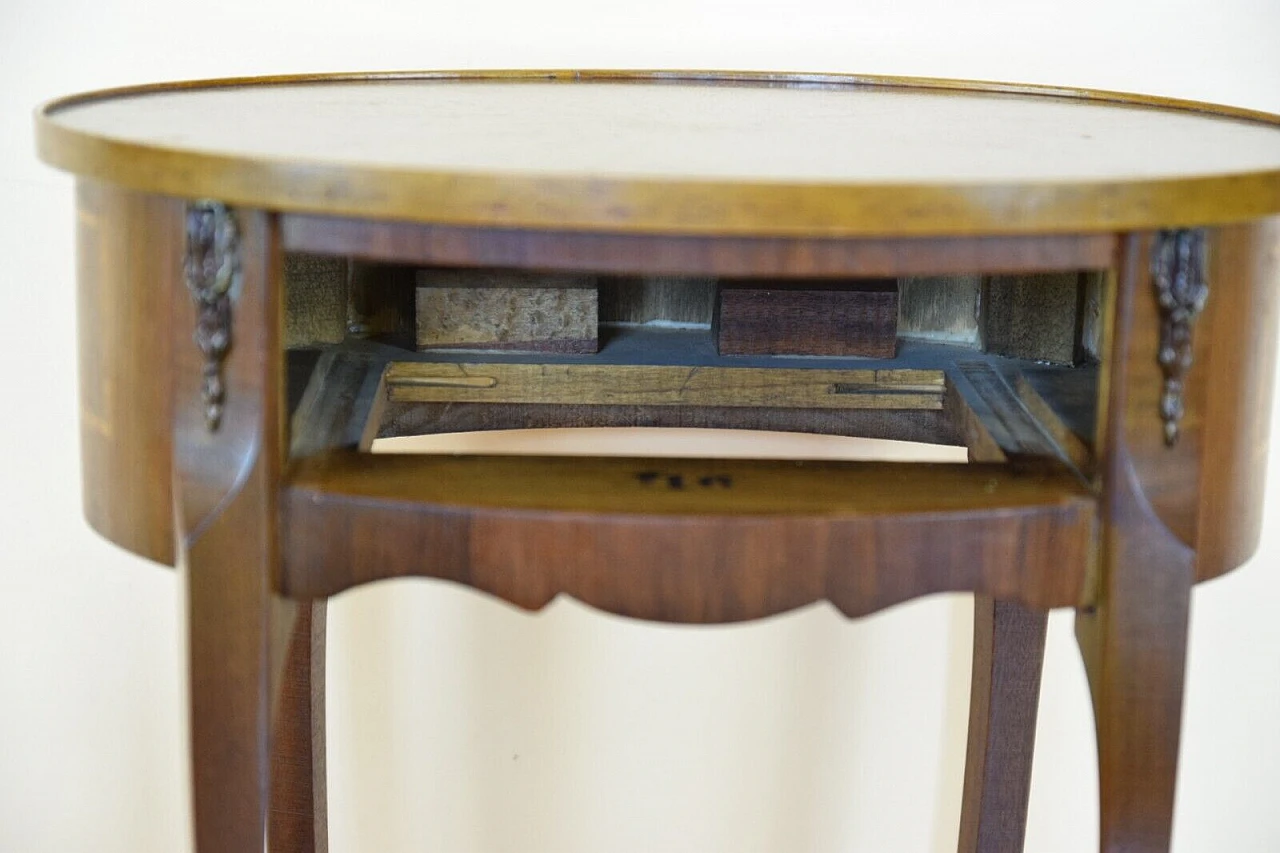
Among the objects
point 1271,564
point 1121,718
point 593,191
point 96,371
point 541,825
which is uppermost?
point 593,191

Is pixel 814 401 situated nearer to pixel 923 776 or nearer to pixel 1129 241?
pixel 1129 241

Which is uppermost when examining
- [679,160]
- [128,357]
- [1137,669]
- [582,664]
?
[679,160]

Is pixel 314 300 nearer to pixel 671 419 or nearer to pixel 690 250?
pixel 671 419

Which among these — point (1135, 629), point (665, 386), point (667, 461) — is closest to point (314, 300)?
point (665, 386)

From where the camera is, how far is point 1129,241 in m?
0.72

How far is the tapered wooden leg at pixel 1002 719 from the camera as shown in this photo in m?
1.22

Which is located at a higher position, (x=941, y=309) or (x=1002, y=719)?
(x=941, y=309)

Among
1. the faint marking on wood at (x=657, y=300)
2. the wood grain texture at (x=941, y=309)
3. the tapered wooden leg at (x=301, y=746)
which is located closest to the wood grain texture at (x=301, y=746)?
the tapered wooden leg at (x=301, y=746)

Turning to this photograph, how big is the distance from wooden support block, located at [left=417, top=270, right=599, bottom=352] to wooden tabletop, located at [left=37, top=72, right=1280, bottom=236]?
0.36ft

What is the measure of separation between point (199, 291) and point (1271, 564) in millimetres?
1088

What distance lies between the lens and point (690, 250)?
2.26 ft

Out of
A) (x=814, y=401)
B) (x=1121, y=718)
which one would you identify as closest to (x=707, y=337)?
(x=814, y=401)

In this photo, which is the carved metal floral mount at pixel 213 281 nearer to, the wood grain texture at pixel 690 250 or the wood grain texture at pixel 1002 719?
the wood grain texture at pixel 690 250

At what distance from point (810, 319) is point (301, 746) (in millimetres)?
472
